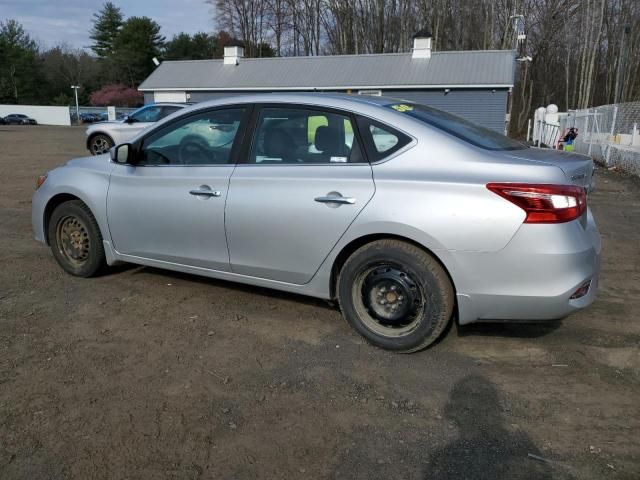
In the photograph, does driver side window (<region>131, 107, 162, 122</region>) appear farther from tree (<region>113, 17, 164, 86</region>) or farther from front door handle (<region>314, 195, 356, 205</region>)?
tree (<region>113, 17, 164, 86</region>)

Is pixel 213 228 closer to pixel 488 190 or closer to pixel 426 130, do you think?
pixel 426 130

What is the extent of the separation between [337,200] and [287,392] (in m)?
1.24

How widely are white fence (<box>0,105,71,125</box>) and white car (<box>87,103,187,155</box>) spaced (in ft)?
164

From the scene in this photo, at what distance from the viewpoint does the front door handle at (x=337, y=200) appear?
3570 mm

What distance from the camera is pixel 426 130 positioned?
139 inches

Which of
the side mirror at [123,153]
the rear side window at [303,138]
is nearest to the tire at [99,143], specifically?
the side mirror at [123,153]

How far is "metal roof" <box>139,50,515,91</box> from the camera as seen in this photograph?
1107 inches

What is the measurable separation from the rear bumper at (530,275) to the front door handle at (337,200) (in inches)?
29.0

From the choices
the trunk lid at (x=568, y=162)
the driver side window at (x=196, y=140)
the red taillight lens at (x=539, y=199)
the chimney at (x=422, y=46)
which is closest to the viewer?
the red taillight lens at (x=539, y=199)

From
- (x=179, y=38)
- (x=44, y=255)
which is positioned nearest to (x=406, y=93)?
(x=44, y=255)

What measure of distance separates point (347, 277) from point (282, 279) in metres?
0.54

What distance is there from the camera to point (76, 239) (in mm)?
4984

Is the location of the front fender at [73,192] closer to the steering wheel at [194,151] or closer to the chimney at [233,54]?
the steering wheel at [194,151]

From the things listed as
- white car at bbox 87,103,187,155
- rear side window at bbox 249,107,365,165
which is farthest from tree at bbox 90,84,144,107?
rear side window at bbox 249,107,365,165
